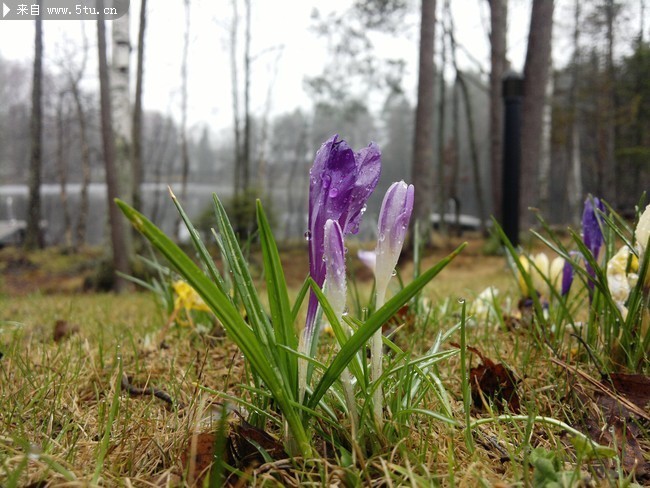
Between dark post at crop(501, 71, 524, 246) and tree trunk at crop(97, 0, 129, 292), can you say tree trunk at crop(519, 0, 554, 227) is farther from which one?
A: tree trunk at crop(97, 0, 129, 292)

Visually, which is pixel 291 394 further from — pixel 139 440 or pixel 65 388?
pixel 65 388

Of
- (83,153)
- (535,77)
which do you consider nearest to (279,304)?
(535,77)

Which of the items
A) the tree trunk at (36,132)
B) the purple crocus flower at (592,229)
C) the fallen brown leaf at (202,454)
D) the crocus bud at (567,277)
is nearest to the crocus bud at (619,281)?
the purple crocus flower at (592,229)

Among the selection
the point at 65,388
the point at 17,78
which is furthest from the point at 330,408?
the point at 17,78

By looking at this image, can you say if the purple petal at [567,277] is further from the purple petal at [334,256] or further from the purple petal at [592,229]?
the purple petal at [334,256]

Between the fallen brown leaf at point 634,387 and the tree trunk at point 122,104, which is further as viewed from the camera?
the tree trunk at point 122,104

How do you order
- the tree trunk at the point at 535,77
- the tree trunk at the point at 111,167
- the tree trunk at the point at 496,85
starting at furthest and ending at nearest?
the tree trunk at the point at 496,85 < the tree trunk at the point at 535,77 < the tree trunk at the point at 111,167
